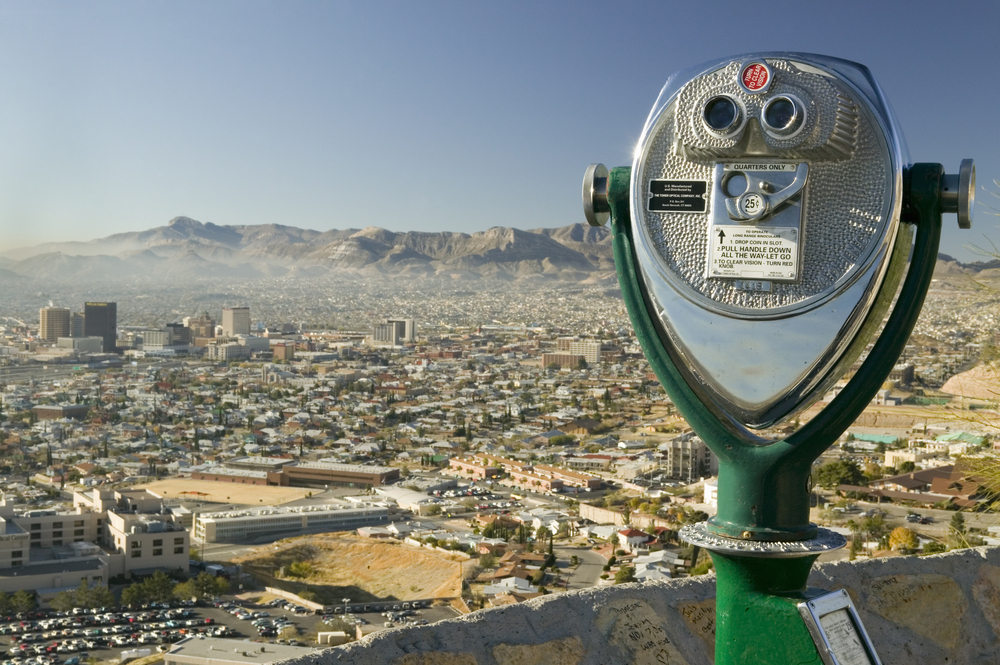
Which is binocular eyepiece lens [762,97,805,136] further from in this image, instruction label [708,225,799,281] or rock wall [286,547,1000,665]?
rock wall [286,547,1000,665]

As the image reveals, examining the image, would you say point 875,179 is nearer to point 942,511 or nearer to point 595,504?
point 942,511

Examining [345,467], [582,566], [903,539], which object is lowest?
[345,467]

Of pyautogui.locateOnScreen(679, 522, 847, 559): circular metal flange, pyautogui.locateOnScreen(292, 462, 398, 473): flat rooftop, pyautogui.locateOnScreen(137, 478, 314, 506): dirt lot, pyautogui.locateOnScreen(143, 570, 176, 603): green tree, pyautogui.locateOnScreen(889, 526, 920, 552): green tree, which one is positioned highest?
pyautogui.locateOnScreen(679, 522, 847, 559): circular metal flange

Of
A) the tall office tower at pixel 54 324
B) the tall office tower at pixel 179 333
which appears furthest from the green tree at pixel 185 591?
the tall office tower at pixel 179 333

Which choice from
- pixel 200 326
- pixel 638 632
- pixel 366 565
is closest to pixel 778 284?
pixel 638 632

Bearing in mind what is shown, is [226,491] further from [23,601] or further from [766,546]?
[766,546]

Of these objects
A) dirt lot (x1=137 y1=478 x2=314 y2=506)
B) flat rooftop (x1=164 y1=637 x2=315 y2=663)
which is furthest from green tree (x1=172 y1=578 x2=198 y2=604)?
dirt lot (x1=137 y1=478 x2=314 y2=506)
